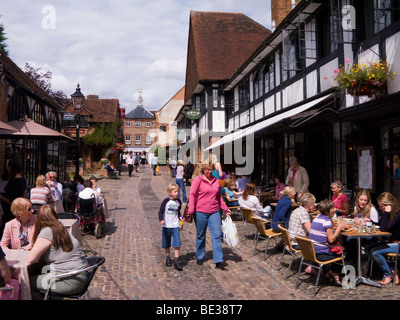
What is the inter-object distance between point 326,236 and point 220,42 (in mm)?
23835

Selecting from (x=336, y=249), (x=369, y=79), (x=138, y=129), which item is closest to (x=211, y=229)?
(x=336, y=249)

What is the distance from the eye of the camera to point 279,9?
18266 mm

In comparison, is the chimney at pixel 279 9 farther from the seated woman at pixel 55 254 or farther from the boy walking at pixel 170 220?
the seated woman at pixel 55 254

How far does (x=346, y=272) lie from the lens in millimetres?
5355

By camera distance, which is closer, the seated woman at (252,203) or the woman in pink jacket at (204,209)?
the woman in pink jacket at (204,209)

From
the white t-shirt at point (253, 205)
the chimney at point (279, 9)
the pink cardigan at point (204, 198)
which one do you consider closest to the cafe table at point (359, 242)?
the pink cardigan at point (204, 198)

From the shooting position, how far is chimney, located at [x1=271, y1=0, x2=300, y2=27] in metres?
18.0

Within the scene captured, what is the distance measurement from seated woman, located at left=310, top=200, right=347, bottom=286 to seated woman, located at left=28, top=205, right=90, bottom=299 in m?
3.24

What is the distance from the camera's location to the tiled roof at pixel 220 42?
25.0m

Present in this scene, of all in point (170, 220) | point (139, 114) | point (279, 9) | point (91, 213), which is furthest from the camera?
point (139, 114)

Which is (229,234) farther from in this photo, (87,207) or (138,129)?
(138,129)

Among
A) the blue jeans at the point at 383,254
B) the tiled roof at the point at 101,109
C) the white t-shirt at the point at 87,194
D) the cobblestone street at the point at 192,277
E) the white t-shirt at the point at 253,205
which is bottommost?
the cobblestone street at the point at 192,277

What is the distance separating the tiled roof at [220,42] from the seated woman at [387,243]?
19.4m

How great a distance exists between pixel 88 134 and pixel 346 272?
124ft
